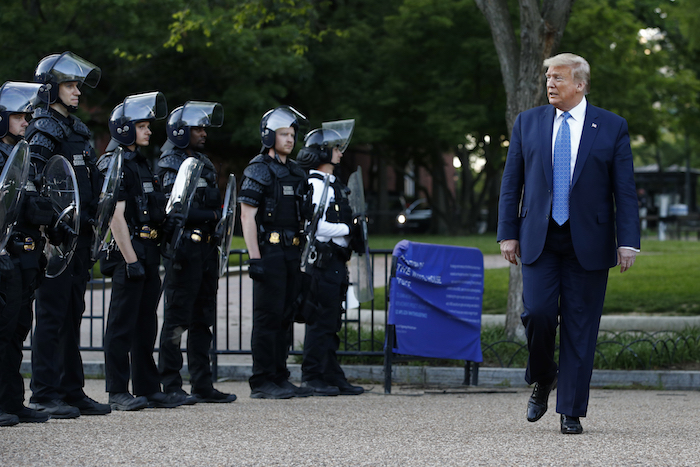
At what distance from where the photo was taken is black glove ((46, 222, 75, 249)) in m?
5.62

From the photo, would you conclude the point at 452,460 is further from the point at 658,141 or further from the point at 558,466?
the point at 658,141

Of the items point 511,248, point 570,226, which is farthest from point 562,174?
point 511,248

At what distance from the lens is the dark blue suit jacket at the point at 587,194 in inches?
210

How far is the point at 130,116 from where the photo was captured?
6574mm

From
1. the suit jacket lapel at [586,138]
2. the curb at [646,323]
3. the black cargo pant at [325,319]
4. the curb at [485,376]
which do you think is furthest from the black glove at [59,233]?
the curb at [646,323]

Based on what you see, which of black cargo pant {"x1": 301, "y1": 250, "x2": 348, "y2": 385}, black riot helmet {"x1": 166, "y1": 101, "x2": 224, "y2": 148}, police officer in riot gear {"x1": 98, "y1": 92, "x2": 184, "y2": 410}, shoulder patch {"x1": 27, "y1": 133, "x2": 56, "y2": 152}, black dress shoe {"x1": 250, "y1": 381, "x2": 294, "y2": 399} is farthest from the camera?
black cargo pant {"x1": 301, "y1": 250, "x2": 348, "y2": 385}

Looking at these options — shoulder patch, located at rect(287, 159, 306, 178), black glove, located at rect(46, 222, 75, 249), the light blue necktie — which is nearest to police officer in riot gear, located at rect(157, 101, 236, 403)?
shoulder patch, located at rect(287, 159, 306, 178)

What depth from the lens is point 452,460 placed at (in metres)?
4.46

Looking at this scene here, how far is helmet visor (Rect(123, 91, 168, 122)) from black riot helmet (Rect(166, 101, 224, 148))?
21 centimetres

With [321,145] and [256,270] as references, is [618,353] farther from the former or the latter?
[256,270]

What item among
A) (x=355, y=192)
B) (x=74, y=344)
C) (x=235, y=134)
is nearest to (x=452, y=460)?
(x=74, y=344)

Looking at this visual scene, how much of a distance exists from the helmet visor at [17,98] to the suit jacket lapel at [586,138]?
310cm

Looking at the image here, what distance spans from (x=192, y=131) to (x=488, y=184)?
3042 centimetres

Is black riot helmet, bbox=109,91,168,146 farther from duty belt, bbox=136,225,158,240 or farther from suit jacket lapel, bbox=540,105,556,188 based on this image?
suit jacket lapel, bbox=540,105,556,188
